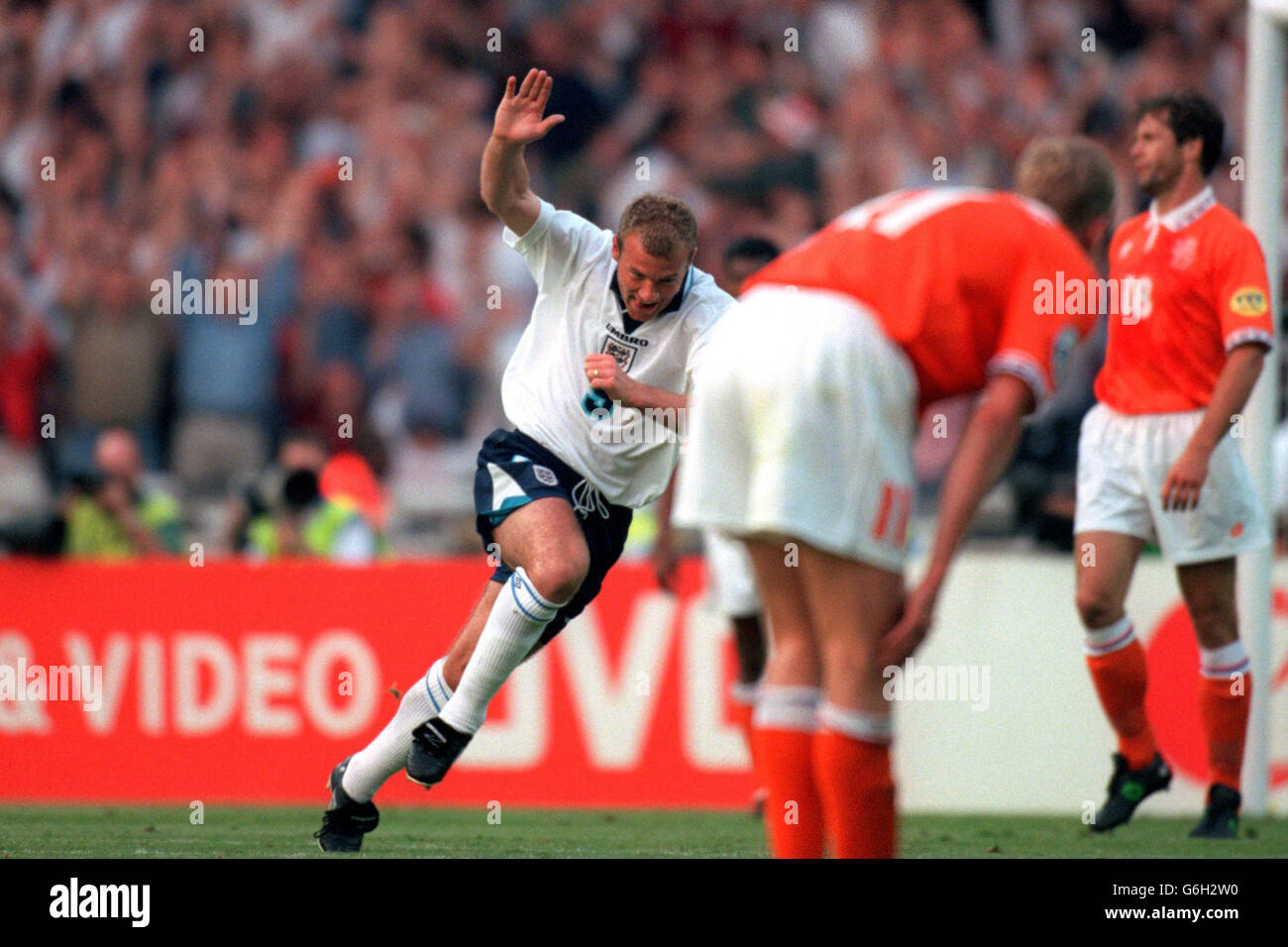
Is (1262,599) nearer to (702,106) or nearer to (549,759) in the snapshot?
(549,759)

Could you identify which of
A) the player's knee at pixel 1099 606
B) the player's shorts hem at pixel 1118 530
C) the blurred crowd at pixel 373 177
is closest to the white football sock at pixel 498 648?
the player's knee at pixel 1099 606

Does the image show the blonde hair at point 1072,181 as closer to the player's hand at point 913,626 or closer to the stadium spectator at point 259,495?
the player's hand at point 913,626

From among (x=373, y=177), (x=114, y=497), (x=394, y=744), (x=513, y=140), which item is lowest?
(x=394, y=744)

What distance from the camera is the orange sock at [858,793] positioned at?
412 cm

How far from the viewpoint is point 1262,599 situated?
855cm

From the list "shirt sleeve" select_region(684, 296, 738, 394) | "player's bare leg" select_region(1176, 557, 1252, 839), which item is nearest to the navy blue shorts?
"shirt sleeve" select_region(684, 296, 738, 394)

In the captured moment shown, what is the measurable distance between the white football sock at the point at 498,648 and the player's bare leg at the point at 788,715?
1513 millimetres

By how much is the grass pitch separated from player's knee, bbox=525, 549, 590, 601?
1.01 meters

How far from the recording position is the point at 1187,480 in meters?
6.75

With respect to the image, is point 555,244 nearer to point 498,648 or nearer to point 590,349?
point 590,349

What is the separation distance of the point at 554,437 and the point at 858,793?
7.65 ft

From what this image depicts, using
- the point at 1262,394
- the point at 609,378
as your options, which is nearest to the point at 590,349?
the point at 609,378
